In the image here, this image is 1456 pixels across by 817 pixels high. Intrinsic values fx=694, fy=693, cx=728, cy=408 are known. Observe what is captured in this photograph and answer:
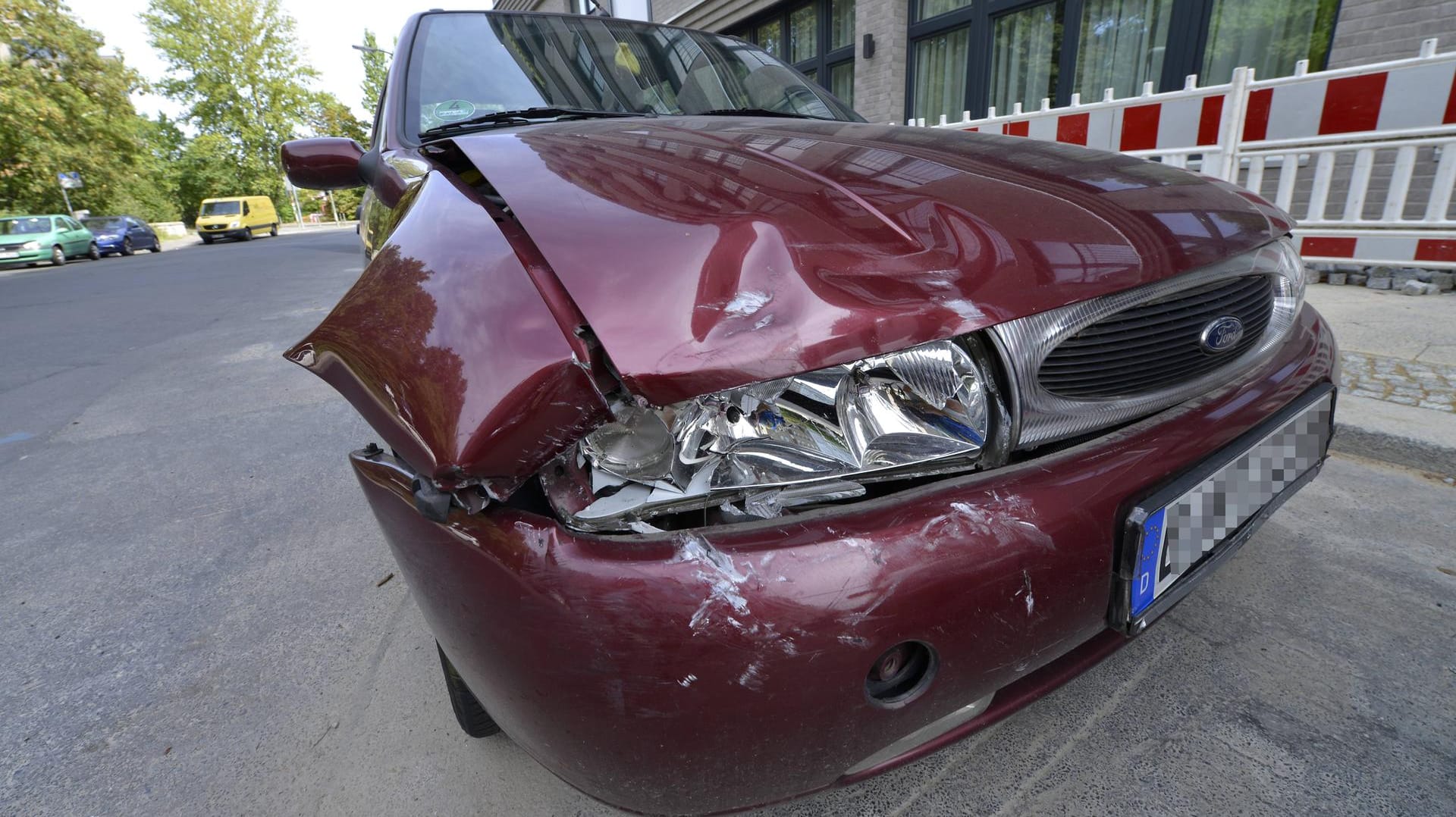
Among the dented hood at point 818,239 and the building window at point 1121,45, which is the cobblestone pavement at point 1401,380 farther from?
the building window at point 1121,45

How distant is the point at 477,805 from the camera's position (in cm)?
135

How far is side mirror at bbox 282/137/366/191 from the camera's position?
2.25 metres

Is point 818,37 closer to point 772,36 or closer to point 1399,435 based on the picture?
point 772,36

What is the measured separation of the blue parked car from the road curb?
2935 cm

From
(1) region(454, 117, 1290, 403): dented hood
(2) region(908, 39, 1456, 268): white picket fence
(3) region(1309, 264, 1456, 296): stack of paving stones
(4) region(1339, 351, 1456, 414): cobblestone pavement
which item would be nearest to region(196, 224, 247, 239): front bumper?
(2) region(908, 39, 1456, 268): white picket fence

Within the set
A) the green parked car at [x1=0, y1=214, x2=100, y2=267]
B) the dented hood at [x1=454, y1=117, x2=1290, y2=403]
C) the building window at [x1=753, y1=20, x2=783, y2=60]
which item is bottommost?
the green parked car at [x1=0, y1=214, x2=100, y2=267]

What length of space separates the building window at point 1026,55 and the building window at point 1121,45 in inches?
11.9

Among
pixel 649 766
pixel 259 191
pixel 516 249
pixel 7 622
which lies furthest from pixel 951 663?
pixel 259 191

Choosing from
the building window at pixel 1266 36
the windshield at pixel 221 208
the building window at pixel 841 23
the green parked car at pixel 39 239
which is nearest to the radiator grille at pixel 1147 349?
the building window at pixel 1266 36

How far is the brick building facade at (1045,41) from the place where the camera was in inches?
187

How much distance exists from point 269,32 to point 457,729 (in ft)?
171

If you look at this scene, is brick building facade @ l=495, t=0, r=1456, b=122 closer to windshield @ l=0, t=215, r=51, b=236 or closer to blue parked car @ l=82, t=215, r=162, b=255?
windshield @ l=0, t=215, r=51, b=236

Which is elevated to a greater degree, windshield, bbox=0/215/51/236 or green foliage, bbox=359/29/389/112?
green foliage, bbox=359/29/389/112

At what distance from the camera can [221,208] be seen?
28.5m
